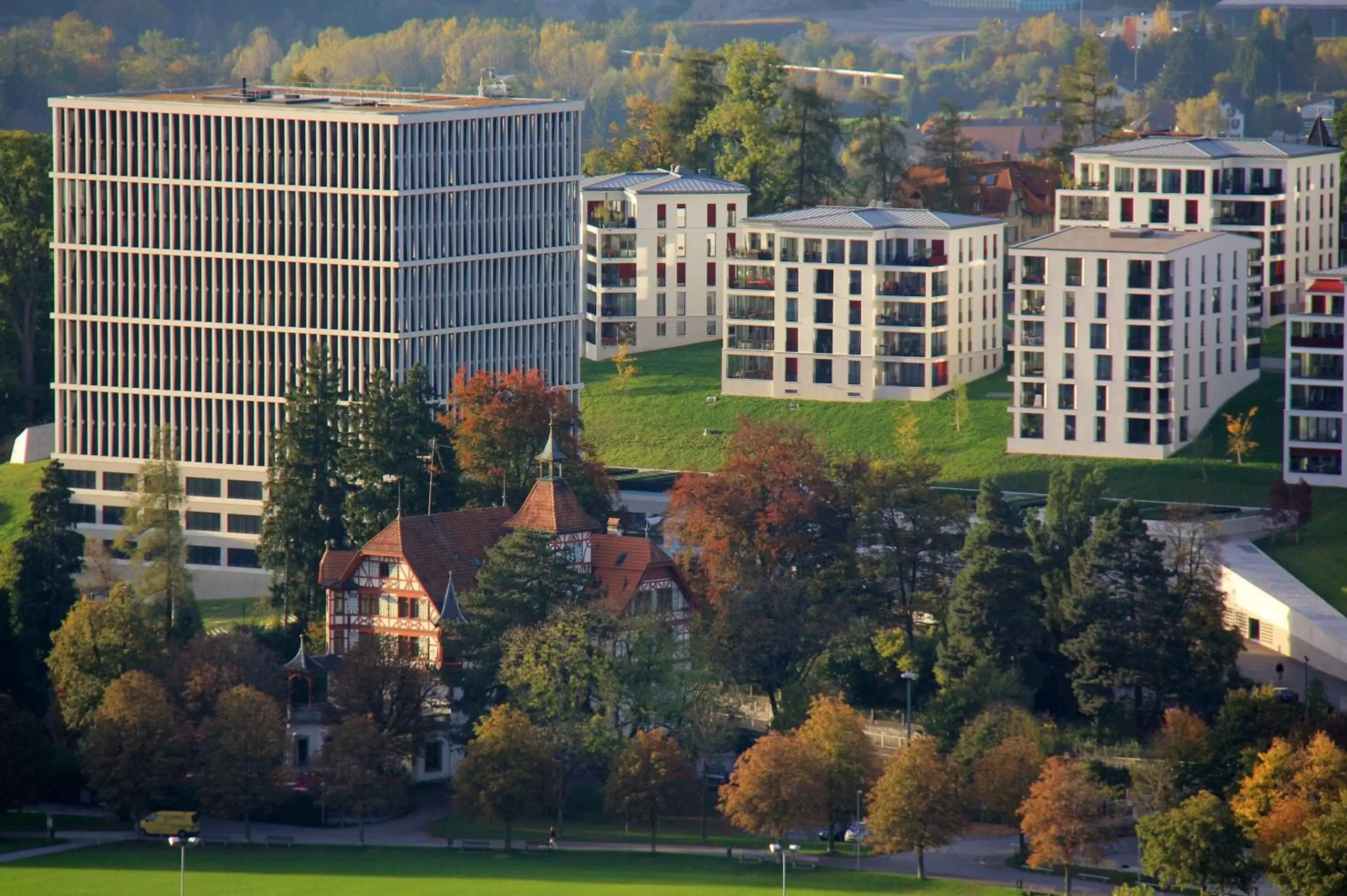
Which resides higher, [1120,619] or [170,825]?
[1120,619]

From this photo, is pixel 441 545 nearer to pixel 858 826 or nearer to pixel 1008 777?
pixel 858 826

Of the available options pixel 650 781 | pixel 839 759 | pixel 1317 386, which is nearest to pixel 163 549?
pixel 650 781

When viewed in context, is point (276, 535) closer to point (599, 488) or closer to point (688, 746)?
point (599, 488)

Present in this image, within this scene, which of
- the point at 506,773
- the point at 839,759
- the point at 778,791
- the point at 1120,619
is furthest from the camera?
the point at 1120,619

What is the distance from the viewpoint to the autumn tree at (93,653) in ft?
541

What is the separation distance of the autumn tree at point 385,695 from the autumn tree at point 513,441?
23.3 metres

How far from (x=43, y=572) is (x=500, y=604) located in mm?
25382

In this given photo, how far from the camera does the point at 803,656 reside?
6683 inches

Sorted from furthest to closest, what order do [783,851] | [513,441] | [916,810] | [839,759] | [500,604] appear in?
[513,441] → [500,604] → [839,759] → [916,810] → [783,851]

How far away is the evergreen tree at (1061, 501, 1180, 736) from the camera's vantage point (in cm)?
16500

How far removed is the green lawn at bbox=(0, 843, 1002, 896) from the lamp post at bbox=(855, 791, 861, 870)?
342 centimetres

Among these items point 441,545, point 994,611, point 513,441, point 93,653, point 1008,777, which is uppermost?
point 513,441

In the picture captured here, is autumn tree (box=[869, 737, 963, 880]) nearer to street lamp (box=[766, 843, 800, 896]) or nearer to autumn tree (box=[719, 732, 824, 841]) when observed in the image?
autumn tree (box=[719, 732, 824, 841])

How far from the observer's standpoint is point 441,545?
17400cm
